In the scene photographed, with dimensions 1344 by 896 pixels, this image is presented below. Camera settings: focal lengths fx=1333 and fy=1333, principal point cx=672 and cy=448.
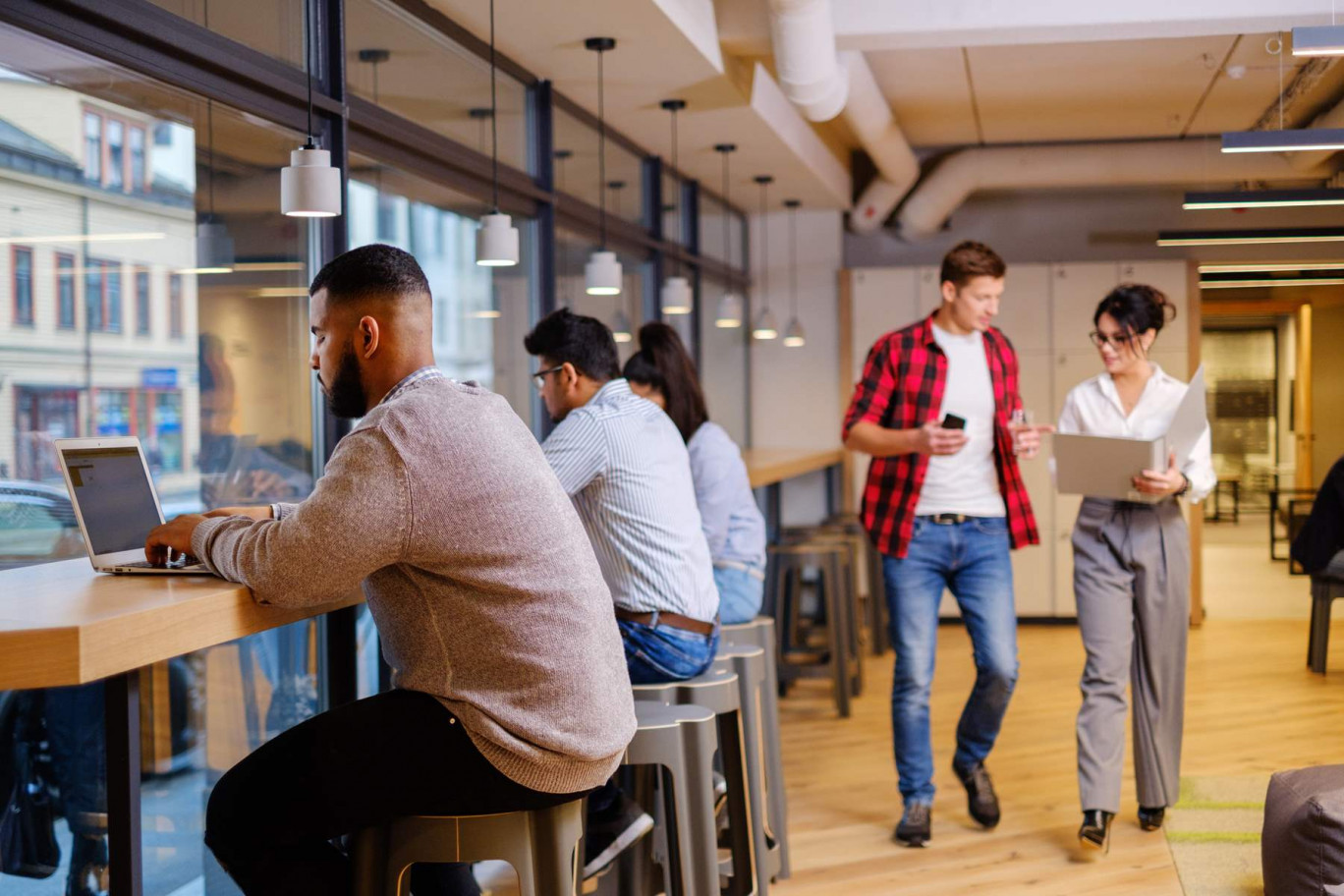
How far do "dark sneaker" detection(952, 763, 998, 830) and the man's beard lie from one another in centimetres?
231

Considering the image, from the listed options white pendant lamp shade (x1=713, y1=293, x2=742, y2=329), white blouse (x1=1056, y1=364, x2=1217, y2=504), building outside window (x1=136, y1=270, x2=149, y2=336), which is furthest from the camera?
white pendant lamp shade (x1=713, y1=293, x2=742, y2=329)

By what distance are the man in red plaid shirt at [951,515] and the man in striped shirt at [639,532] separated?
1.01 metres

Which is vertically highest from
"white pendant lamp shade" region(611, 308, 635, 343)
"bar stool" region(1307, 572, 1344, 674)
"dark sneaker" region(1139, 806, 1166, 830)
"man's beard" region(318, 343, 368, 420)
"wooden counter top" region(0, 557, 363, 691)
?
"white pendant lamp shade" region(611, 308, 635, 343)

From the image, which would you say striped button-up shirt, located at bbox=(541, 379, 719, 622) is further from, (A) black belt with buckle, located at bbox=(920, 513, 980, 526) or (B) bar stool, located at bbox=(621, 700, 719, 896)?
(A) black belt with buckle, located at bbox=(920, 513, 980, 526)

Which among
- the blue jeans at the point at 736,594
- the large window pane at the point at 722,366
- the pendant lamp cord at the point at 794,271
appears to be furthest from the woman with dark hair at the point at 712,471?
the pendant lamp cord at the point at 794,271

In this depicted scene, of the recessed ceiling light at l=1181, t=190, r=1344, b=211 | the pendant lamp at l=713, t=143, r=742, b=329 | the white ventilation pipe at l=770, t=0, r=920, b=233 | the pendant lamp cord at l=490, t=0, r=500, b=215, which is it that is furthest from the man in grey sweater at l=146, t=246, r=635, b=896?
the pendant lamp at l=713, t=143, r=742, b=329

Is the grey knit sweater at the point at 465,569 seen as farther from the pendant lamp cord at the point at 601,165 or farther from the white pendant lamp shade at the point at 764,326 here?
the white pendant lamp shade at the point at 764,326

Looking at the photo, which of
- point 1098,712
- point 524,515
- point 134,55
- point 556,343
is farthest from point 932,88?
point 524,515

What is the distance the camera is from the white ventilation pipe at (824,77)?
12.6ft

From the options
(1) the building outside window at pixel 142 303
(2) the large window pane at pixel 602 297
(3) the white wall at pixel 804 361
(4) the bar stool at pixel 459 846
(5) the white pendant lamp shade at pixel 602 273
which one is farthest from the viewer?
(3) the white wall at pixel 804 361

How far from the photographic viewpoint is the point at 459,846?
1.77 metres

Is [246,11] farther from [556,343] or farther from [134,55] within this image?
[556,343]

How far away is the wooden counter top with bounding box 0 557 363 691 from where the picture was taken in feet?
4.66

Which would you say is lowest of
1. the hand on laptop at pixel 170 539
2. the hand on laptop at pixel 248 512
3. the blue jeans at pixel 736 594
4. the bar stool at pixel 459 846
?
the bar stool at pixel 459 846
